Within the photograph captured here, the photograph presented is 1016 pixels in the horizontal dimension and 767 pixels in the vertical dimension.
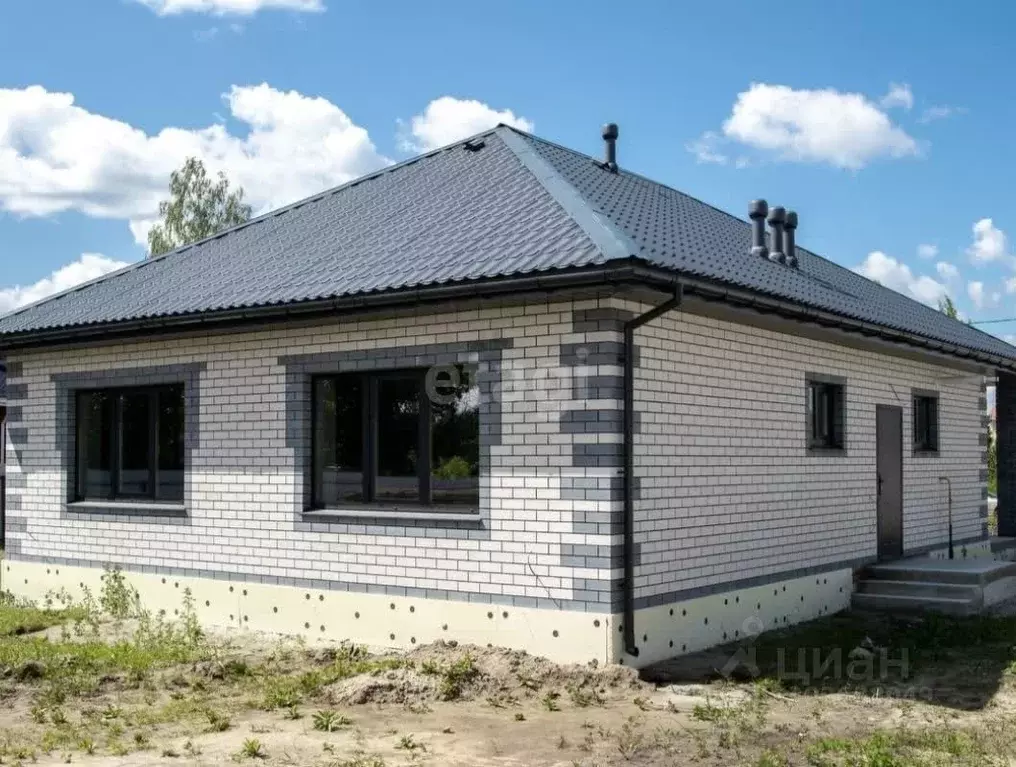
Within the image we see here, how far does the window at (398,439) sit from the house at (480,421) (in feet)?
0.09

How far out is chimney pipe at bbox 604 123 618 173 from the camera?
1551 centimetres

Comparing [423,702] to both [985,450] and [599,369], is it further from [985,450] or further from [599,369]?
[985,450]

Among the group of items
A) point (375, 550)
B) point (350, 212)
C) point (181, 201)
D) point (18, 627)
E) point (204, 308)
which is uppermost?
point (181, 201)

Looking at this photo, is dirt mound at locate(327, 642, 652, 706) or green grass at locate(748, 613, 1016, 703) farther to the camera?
green grass at locate(748, 613, 1016, 703)

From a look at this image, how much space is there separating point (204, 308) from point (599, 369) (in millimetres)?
4383

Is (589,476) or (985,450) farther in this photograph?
(985,450)

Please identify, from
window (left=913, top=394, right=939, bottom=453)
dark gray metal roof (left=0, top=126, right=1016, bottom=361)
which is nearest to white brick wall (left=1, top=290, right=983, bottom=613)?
dark gray metal roof (left=0, top=126, right=1016, bottom=361)

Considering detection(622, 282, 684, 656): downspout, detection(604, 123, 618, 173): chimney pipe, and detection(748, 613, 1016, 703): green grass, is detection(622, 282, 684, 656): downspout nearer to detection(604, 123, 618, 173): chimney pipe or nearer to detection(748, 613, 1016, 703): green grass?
detection(748, 613, 1016, 703): green grass

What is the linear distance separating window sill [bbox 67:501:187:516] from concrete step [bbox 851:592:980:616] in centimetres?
759

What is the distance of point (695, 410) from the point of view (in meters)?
10.7

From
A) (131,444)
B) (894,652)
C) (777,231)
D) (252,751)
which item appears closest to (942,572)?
(894,652)

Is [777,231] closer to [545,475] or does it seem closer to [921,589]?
[921,589]

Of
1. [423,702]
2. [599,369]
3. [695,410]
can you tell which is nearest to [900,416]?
[695,410]

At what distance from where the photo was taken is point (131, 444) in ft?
43.7
